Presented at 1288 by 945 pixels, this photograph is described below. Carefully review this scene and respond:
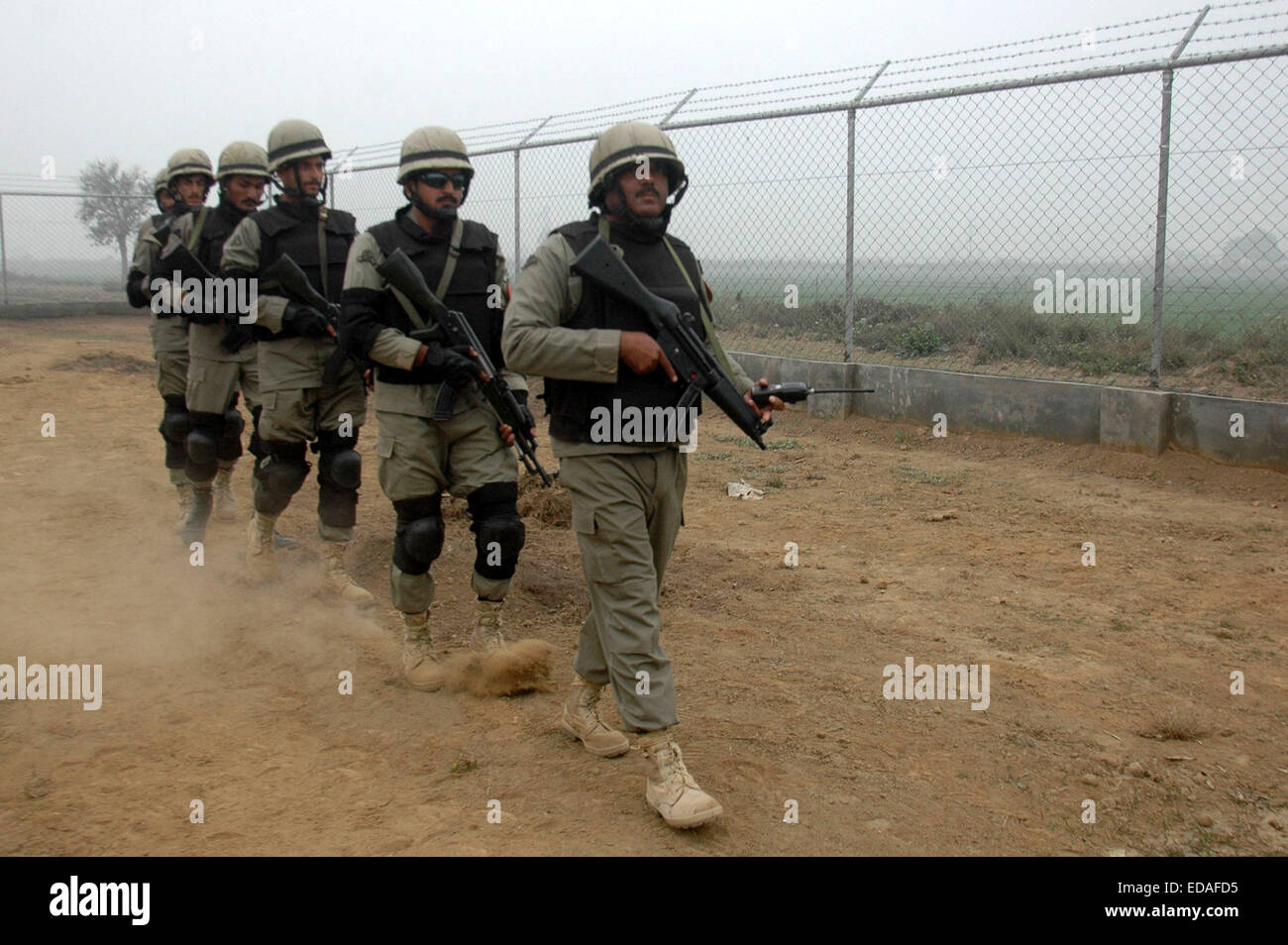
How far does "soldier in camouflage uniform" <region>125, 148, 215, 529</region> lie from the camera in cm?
625

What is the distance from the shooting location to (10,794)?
10.3 ft

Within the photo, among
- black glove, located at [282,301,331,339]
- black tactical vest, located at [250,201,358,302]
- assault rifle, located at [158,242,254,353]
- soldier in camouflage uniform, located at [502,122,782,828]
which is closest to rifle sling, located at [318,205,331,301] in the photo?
black tactical vest, located at [250,201,358,302]

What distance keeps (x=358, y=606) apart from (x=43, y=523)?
2.60 meters

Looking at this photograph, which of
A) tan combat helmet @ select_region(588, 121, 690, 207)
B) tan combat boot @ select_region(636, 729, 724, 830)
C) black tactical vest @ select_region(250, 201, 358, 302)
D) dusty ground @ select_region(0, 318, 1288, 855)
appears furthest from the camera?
black tactical vest @ select_region(250, 201, 358, 302)

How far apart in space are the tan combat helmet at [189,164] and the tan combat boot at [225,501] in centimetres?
179

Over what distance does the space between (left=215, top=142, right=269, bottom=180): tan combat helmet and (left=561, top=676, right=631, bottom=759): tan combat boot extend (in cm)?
363

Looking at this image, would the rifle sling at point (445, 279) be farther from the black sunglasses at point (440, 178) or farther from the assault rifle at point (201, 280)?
the assault rifle at point (201, 280)

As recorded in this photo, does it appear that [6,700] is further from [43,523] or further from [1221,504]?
[1221,504]

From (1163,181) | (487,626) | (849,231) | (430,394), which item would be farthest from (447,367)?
Answer: (849,231)

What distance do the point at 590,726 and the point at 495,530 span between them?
935 mm

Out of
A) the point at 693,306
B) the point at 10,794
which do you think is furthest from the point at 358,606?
the point at 693,306

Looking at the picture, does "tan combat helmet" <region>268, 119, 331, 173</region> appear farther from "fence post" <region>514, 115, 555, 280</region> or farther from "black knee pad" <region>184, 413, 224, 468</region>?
"fence post" <region>514, 115, 555, 280</region>

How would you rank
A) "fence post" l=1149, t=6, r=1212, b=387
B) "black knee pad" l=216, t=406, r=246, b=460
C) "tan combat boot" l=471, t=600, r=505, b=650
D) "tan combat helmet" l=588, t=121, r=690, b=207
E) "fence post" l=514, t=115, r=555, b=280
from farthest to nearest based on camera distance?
"fence post" l=514, t=115, r=555, b=280
"fence post" l=1149, t=6, r=1212, b=387
"black knee pad" l=216, t=406, r=246, b=460
"tan combat boot" l=471, t=600, r=505, b=650
"tan combat helmet" l=588, t=121, r=690, b=207
